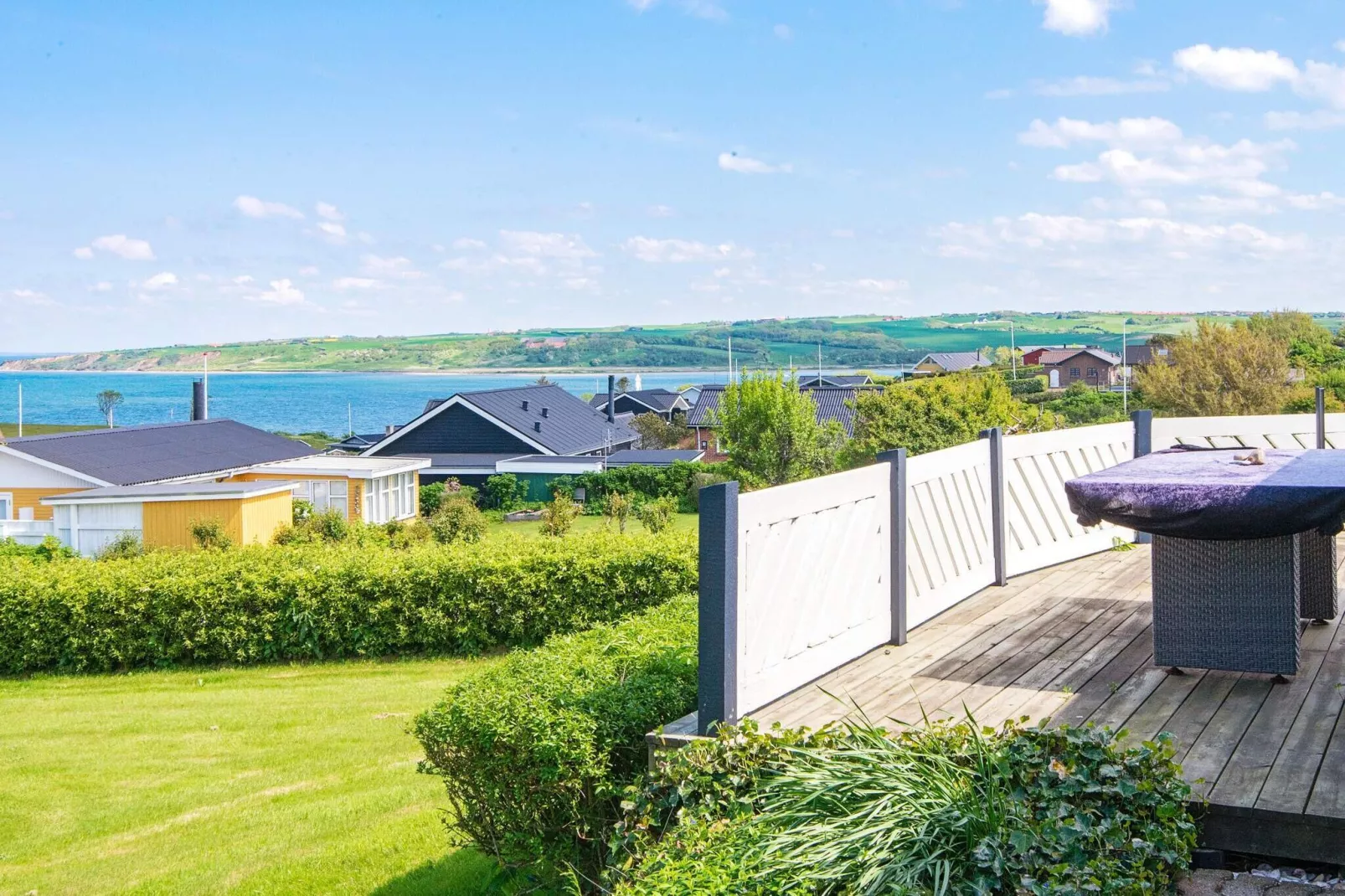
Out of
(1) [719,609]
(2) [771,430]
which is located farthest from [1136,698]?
(2) [771,430]

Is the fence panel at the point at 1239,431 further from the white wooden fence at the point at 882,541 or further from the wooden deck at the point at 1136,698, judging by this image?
the wooden deck at the point at 1136,698

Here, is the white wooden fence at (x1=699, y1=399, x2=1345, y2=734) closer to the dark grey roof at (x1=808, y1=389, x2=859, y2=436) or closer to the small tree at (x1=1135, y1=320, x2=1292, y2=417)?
the small tree at (x1=1135, y1=320, x2=1292, y2=417)

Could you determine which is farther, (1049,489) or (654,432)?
(654,432)

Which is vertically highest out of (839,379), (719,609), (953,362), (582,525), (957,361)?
(957,361)

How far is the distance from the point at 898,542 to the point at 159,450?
110 ft

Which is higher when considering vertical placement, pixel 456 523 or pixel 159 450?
pixel 159 450

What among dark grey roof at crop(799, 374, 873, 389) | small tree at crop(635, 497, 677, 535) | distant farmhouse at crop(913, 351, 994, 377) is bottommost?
small tree at crop(635, 497, 677, 535)

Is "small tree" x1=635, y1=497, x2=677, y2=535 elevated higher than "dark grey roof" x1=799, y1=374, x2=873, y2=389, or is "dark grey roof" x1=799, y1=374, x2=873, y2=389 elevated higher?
"dark grey roof" x1=799, y1=374, x2=873, y2=389

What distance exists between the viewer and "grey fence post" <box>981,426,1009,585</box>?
675 centimetres

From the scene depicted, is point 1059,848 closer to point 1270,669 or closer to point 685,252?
point 1270,669

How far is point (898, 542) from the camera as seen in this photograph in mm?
5523

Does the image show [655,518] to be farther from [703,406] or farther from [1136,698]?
[703,406]

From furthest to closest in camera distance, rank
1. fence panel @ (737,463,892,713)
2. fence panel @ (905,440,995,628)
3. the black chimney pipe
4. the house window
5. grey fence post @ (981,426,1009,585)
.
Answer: the black chimney pipe → the house window → grey fence post @ (981,426,1009,585) → fence panel @ (905,440,995,628) → fence panel @ (737,463,892,713)

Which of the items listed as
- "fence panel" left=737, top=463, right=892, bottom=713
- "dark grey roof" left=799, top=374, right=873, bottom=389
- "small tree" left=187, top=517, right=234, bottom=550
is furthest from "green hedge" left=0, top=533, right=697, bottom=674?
"dark grey roof" left=799, top=374, right=873, bottom=389
